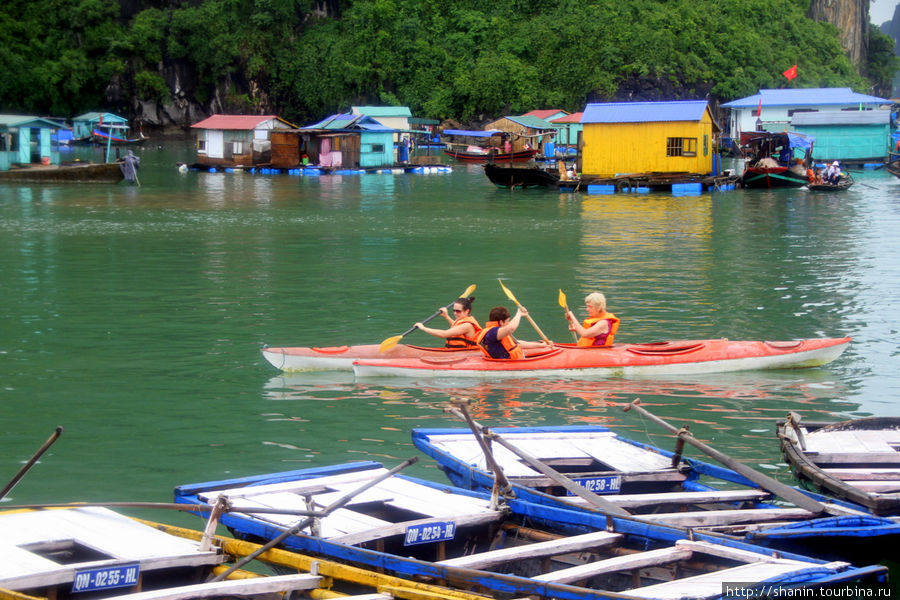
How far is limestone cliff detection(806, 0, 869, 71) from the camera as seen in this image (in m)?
101

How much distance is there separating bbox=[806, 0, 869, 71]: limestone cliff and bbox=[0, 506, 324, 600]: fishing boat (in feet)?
341

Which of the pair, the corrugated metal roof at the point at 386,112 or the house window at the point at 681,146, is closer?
the house window at the point at 681,146

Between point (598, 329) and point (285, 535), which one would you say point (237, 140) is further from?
point (285, 535)

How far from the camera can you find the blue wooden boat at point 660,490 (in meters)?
6.45

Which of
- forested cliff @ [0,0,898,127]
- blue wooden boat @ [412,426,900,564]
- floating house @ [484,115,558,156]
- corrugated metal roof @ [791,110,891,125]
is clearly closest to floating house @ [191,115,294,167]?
floating house @ [484,115,558,156]

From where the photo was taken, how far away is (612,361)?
41.5 feet

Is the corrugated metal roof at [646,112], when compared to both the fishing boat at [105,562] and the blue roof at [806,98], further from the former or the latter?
the fishing boat at [105,562]

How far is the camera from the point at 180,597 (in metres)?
5.42

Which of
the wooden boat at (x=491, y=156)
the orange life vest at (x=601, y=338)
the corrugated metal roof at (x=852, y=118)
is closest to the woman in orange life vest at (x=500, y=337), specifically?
the orange life vest at (x=601, y=338)

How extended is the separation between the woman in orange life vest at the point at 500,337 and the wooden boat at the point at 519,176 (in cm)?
3020

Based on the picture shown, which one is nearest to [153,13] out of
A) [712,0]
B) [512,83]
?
[512,83]

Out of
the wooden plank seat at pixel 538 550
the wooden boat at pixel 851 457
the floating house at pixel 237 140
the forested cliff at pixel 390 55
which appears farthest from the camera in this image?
the forested cliff at pixel 390 55

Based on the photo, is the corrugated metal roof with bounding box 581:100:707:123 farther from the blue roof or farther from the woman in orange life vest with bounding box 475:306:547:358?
the woman in orange life vest with bounding box 475:306:547:358

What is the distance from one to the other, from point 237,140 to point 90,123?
1190 inches
